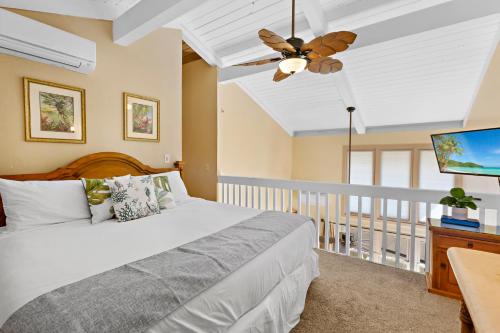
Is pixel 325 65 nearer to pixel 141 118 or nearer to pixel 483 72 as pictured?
pixel 141 118

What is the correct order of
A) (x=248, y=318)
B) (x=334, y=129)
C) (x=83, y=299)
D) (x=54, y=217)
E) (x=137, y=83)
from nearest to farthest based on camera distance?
(x=83, y=299) → (x=248, y=318) → (x=54, y=217) → (x=137, y=83) → (x=334, y=129)

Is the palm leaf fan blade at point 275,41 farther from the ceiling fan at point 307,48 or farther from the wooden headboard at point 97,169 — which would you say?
the wooden headboard at point 97,169

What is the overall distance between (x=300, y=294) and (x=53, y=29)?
289cm

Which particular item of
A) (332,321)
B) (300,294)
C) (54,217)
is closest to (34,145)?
(54,217)

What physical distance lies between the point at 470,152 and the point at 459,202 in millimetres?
639

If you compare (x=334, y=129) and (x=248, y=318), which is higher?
(x=334, y=129)

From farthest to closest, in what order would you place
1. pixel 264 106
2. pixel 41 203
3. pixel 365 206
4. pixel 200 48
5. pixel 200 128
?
pixel 365 206
pixel 264 106
pixel 200 128
pixel 200 48
pixel 41 203

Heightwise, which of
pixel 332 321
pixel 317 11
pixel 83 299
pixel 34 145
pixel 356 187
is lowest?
pixel 332 321

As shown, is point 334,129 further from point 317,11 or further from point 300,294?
point 300,294

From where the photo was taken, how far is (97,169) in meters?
2.55

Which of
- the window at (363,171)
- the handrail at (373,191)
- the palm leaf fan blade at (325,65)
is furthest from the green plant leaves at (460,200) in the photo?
the window at (363,171)

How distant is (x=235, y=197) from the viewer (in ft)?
13.3

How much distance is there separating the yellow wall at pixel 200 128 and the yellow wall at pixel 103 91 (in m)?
0.64

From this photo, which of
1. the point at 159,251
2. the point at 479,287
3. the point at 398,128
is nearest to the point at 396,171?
the point at 398,128
